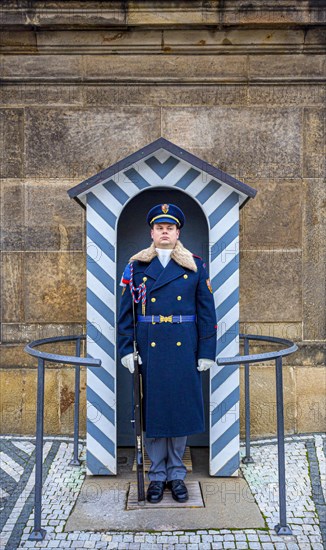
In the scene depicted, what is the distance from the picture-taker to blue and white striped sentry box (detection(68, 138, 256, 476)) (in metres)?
3.89

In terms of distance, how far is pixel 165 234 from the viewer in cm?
368

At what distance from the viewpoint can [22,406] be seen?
5.14 meters

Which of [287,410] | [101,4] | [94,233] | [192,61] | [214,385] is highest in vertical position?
[101,4]

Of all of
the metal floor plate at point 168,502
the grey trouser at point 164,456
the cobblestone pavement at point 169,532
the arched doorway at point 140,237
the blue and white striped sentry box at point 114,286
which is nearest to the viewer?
the cobblestone pavement at point 169,532

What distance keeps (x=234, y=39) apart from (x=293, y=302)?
265cm

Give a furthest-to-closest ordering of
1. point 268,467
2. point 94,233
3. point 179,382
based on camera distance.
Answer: point 268,467 < point 94,233 < point 179,382

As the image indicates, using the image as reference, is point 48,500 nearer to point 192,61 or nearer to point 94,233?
point 94,233

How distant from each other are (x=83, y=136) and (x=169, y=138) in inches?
33.3

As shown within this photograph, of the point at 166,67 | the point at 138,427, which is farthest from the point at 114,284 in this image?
the point at 166,67

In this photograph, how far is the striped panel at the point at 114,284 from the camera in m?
3.89

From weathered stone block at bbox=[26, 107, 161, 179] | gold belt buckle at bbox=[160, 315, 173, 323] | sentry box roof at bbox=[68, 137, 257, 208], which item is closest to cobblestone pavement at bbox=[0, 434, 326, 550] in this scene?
gold belt buckle at bbox=[160, 315, 173, 323]

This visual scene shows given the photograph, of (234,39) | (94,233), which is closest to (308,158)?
(234,39)

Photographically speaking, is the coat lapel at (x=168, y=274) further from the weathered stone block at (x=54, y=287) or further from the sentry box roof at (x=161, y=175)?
the weathered stone block at (x=54, y=287)

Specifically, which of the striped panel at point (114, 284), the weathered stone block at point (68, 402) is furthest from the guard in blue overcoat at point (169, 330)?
the weathered stone block at point (68, 402)
